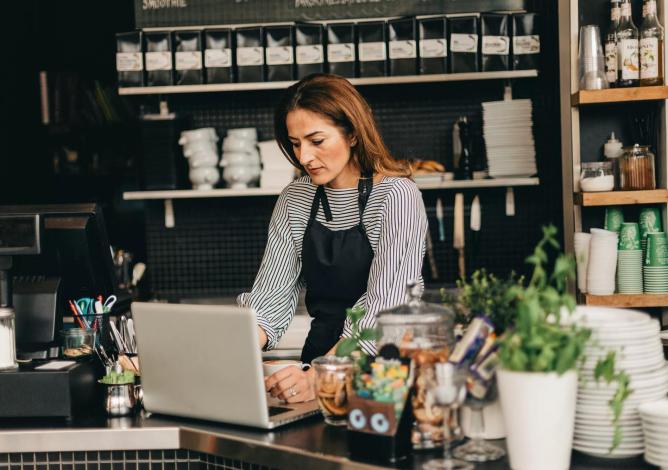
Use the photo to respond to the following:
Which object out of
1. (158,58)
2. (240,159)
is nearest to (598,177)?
(240,159)

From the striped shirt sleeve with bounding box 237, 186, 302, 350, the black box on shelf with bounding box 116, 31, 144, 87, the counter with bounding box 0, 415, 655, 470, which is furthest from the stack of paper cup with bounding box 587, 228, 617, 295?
the black box on shelf with bounding box 116, 31, 144, 87

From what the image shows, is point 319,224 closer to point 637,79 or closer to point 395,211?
point 395,211

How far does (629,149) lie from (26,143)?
13.0ft

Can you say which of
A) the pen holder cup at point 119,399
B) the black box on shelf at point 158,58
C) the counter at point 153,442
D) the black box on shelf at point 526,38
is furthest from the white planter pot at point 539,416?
the black box on shelf at point 158,58

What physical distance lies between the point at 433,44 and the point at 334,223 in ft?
6.09

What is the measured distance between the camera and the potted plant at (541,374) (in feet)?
4.80

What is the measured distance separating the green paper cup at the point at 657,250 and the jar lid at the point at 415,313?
6.01ft

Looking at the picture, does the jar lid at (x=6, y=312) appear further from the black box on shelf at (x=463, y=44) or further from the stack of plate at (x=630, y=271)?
the black box on shelf at (x=463, y=44)

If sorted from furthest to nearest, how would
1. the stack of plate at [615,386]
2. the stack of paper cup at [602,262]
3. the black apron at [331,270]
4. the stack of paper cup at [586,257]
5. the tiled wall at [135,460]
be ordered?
the stack of paper cup at [586,257] < the stack of paper cup at [602,262] < the black apron at [331,270] < the tiled wall at [135,460] < the stack of plate at [615,386]

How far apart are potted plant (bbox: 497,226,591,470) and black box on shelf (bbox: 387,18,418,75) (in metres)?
2.72

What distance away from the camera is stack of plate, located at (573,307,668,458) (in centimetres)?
159

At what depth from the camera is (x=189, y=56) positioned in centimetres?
421

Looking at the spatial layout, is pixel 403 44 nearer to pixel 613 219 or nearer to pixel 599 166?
pixel 599 166

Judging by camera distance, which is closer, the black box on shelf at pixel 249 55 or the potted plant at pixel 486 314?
the potted plant at pixel 486 314
